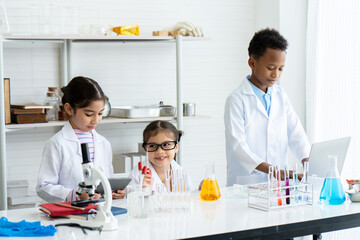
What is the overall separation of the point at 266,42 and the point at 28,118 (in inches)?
65.6

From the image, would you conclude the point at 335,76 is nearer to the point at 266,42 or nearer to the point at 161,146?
the point at 266,42

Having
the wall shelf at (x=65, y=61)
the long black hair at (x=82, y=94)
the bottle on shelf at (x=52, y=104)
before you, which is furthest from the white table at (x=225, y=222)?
the bottle on shelf at (x=52, y=104)

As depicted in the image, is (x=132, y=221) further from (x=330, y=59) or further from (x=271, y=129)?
(x=330, y=59)

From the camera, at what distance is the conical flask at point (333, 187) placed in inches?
97.3

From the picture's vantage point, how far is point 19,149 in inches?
161

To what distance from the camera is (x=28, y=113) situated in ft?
12.1

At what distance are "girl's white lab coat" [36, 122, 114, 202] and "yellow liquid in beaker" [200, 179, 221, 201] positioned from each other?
0.51 meters

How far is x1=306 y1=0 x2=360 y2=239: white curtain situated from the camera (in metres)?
3.98

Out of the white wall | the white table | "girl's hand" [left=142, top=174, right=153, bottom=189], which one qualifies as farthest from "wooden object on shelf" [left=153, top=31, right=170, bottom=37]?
the white table

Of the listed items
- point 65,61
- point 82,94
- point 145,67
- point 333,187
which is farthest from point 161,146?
point 145,67

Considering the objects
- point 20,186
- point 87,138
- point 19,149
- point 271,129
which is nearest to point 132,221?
point 87,138

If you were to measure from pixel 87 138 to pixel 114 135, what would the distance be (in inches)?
56.4

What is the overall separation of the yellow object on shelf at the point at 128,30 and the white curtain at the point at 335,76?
1406mm

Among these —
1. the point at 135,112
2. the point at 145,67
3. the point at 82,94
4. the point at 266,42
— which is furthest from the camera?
the point at 145,67
